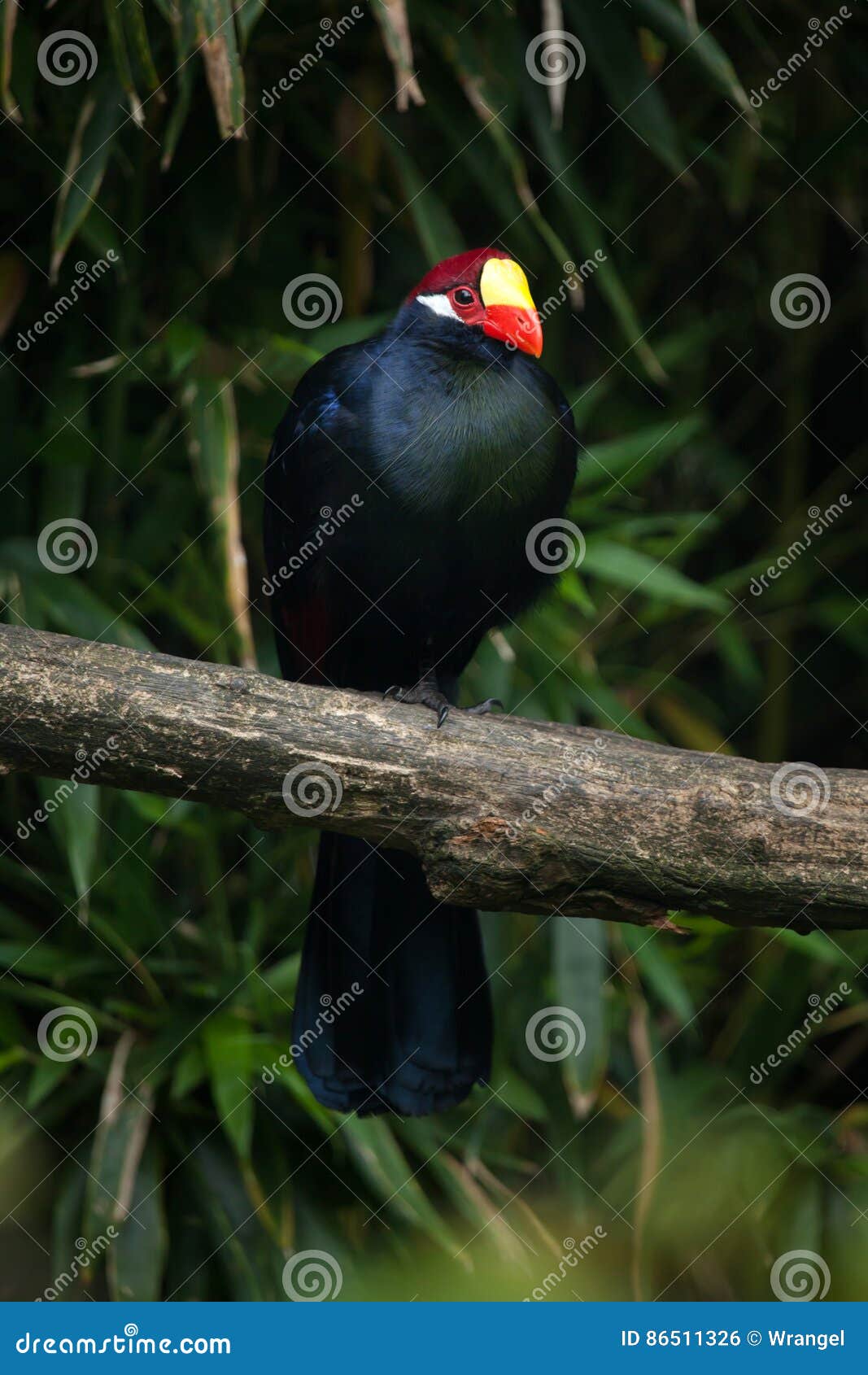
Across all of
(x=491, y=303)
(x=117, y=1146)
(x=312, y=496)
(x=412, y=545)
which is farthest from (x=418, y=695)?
(x=117, y=1146)

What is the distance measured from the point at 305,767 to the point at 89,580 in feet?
3.90

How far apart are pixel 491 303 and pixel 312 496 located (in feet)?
1.32

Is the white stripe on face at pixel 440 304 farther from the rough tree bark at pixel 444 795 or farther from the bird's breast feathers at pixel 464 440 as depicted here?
the rough tree bark at pixel 444 795

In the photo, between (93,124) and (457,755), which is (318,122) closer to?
(93,124)

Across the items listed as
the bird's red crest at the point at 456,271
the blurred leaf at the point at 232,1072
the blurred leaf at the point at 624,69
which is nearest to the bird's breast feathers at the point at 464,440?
the bird's red crest at the point at 456,271

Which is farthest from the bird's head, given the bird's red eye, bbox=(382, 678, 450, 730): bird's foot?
bbox=(382, 678, 450, 730): bird's foot

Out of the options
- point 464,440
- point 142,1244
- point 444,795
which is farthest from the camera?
point 142,1244

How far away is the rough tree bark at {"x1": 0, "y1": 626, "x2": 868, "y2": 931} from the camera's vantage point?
1.51 metres

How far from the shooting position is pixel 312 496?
2068 mm

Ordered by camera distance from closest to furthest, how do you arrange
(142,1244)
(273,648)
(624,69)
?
1. (142,1244)
2. (624,69)
3. (273,648)

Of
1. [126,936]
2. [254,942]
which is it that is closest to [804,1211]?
[254,942]

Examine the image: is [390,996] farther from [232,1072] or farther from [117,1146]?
[117,1146]

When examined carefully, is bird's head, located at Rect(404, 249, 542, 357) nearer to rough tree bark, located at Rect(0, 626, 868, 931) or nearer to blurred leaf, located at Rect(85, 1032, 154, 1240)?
rough tree bark, located at Rect(0, 626, 868, 931)

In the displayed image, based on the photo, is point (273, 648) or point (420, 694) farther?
point (273, 648)
